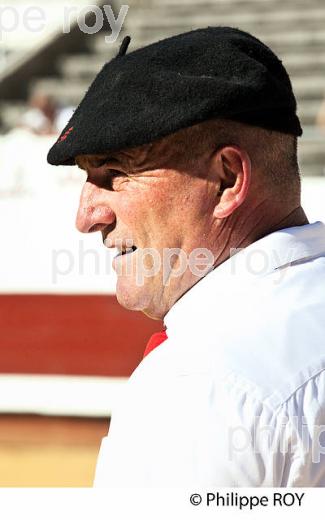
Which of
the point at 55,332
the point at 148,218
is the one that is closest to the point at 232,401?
the point at 148,218

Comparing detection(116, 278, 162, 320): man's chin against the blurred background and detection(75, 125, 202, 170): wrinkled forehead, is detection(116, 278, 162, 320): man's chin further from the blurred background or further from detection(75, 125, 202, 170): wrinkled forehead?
the blurred background

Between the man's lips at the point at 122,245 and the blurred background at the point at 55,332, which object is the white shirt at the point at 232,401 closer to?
the man's lips at the point at 122,245

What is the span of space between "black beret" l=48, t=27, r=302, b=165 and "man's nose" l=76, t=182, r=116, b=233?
62mm

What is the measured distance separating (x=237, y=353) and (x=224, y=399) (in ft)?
0.17

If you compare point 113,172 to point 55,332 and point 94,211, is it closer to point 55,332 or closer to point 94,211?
point 94,211

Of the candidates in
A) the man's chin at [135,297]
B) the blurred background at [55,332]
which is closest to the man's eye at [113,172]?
the man's chin at [135,297]

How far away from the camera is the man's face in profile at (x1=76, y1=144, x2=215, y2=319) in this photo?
A: 3.51ft

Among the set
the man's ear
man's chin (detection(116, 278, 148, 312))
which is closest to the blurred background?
man's chin (detection(116, 278, 148, 312))

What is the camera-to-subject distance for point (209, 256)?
1.07 m

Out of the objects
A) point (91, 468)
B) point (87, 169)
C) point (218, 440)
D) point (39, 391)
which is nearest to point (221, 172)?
point (87, 169)

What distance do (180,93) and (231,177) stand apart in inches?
4.6

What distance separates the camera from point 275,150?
1070mm

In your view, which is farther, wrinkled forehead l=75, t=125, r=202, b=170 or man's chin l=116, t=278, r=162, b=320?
man's chin l=116, t=278, r=162, b=320

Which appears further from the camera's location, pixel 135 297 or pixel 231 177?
pixel 135 297
